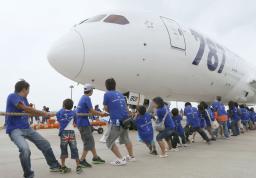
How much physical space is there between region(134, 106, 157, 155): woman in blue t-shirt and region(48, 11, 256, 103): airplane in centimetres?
184

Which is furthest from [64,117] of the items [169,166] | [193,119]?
[193,119]

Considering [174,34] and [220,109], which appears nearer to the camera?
[174,34]

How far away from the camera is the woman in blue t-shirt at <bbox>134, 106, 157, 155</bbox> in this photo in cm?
753

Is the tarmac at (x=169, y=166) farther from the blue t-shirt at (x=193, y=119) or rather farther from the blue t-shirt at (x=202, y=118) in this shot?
the blue t-shirt at (x=202, y=118)

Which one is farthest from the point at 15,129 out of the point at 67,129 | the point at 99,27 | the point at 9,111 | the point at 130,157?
the point at 99,27

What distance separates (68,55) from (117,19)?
2.30 metres

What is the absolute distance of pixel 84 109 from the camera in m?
6.31

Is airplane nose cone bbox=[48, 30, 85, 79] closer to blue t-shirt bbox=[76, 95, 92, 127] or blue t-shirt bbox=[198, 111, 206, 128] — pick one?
blue t-shirt bbox=[76, 95, 92, 127]

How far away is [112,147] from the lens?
6.21 meters

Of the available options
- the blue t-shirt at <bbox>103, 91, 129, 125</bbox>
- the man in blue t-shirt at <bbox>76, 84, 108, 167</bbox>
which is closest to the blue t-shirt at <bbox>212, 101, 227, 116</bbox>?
the blue t-shirt at <bbox>103, 91, 129, 125</bbox>

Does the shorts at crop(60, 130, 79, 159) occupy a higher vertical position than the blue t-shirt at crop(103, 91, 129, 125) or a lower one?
lower

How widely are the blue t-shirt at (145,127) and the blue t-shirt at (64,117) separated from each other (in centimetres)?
223

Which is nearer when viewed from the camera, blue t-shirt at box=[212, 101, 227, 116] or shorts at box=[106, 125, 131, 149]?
shorts at box=[106, 125, 131, 149]

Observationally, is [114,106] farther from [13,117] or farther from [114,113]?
[13,117]
